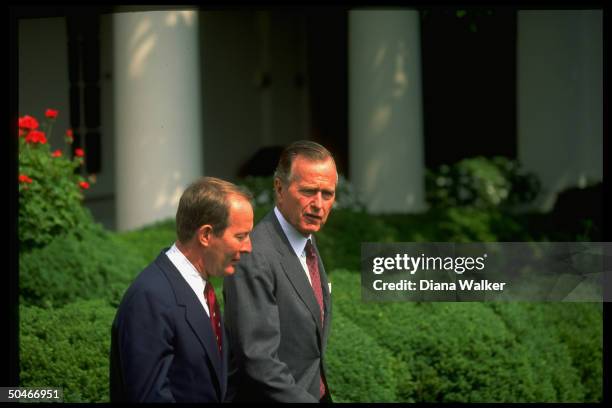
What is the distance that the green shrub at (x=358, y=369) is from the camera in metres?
4.98

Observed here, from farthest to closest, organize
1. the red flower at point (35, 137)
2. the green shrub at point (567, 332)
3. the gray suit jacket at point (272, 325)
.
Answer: the red flower at point (35, 137) < the green shrub at point (567, 332) < the gray suit jacket at point (272, 325)

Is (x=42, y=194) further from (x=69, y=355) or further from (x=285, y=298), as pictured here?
(x=285, y=298)

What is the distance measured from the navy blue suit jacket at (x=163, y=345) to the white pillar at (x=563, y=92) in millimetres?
9367

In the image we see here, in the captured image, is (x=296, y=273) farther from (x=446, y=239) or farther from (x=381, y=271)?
(x=446, y=239)

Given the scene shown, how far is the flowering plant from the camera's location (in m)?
6.55

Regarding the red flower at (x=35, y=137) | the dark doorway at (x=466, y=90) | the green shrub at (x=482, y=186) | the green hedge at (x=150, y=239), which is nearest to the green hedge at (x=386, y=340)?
the green hedge at (x=150, y=239)

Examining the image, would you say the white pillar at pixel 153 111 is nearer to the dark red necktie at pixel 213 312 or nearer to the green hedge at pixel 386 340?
the green hedge at pixel 386 340

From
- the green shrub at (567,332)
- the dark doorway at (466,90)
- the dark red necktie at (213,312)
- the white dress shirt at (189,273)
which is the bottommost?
the green shrub at (567,332)

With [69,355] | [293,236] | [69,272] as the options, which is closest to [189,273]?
[293,236]

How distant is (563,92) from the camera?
11.9 metres

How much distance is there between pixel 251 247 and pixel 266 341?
29 centimetres

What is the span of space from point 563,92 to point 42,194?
711cm

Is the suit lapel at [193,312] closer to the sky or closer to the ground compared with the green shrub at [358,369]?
closer to the sky

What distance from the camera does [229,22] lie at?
14281mm
